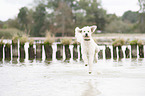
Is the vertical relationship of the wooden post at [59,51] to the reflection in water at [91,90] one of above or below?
above

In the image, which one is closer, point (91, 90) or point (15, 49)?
point (91, 90)

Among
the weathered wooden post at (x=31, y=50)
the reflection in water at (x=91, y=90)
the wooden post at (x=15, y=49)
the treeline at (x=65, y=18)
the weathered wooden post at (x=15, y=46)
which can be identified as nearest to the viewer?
the reflection in water at (x=91, y=90)

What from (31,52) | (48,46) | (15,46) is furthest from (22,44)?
(48,46)

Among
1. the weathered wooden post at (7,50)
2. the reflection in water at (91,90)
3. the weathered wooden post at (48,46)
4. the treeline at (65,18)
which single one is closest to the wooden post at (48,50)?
the weathered wooden post at (48,46)

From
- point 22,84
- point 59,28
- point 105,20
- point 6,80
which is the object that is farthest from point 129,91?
point 105,20

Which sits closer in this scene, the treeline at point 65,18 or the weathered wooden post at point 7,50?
the weathered wooden post at point 7,50

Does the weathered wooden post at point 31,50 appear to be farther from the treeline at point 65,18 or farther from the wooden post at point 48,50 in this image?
the treeline at point 65,18

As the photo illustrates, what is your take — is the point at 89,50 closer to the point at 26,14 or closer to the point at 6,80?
the point at 6,80

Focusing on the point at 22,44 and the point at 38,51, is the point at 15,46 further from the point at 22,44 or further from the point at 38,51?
the point at 38,51

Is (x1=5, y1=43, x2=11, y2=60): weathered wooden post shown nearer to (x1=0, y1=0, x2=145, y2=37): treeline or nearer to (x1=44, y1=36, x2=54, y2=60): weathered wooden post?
(x1=44, y1=36, x2=54, y2=60): weathered wooden post

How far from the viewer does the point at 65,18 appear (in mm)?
89500

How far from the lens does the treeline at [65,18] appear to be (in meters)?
89.8

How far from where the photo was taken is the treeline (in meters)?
89.8

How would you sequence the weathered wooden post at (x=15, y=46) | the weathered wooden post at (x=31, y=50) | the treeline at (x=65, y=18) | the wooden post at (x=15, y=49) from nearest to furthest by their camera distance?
the weathered wooden post at (x=31, y=50), the weathered wooden post at (x=15, y=46), the wooden post at (x=15, y=49), the treeline at (x=65, y=18)
